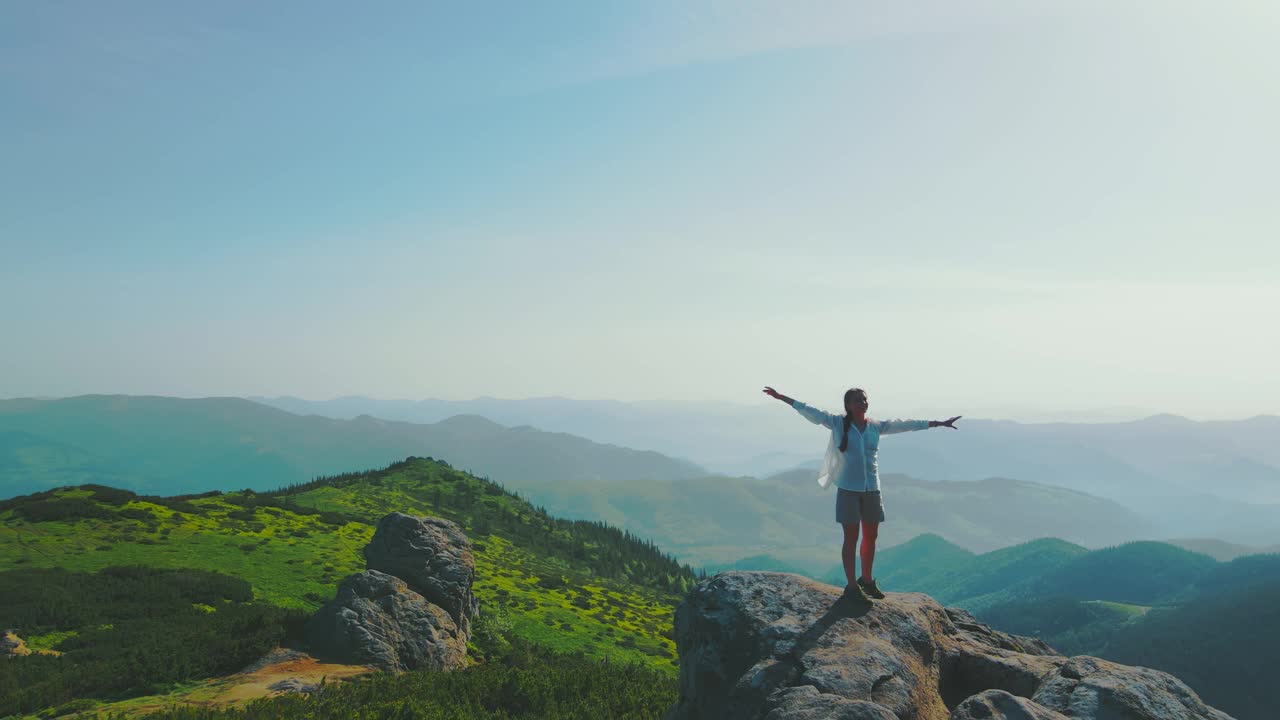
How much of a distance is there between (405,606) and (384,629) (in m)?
2.18

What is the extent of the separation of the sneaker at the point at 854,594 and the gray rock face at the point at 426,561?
1032 inches

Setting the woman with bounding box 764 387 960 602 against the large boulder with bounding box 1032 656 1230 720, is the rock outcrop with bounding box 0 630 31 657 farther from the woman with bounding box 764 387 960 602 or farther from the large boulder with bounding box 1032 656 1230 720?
the large boulder with bounding box 1032 656 1230 720

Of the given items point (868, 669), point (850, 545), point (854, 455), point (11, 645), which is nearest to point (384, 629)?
point (11, 645)

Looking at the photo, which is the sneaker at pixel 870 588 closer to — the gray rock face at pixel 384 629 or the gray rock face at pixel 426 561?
the gray rock face at pixel 384 629

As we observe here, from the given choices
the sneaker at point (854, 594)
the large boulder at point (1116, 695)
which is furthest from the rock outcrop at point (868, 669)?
the sneaker at point (854, 594)

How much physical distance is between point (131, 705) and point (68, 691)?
9.34 ft

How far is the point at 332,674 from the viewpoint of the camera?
933 inches

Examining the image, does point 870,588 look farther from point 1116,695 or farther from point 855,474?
point 1116,695

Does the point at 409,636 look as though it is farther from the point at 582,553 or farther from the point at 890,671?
the point at 582,553

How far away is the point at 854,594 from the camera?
47.1ft

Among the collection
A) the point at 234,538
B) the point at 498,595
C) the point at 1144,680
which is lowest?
the point at 498,595

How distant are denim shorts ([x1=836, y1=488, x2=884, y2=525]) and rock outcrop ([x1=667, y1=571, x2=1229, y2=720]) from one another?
2002 mm

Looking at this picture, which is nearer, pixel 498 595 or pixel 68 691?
pixel 68 691

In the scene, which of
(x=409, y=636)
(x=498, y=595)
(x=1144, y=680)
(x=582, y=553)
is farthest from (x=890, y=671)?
(x=582, y=553)
